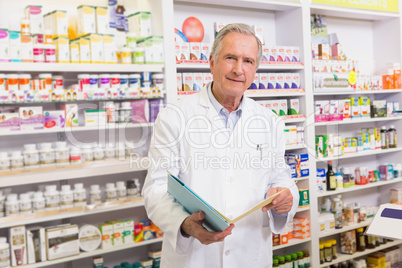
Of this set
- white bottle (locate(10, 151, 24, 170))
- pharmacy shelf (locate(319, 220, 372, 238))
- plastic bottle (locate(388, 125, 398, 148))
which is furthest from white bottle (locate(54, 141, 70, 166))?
plastic bottle (locate(388, 125, 398, 148))

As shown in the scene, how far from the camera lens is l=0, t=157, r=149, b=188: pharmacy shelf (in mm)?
3157

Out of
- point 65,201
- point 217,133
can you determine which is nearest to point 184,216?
point 217,133

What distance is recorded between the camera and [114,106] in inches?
140

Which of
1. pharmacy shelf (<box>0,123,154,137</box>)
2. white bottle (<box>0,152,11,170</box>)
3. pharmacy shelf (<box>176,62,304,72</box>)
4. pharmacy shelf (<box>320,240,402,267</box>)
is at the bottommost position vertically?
pharmacy shelf (<box>320,240,402,267</box>)

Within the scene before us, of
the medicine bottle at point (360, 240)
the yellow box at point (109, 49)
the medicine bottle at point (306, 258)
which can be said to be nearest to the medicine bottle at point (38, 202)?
the yellow box at point (109, 49)

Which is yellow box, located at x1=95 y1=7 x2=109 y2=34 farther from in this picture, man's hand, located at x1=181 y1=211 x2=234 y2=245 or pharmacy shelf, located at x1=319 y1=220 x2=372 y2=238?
pharmacy shelf, located at x1=319 y1=220 x2=372 y2=238

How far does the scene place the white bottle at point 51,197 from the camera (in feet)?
10.9

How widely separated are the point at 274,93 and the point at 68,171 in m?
2.07

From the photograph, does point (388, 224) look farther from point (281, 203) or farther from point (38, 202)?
point (38, 202)

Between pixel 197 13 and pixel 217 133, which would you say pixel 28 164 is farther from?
pixel 197 13

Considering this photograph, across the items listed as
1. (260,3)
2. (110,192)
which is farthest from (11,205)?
(260,3)

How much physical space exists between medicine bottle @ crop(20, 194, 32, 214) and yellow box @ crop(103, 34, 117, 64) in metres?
1.20

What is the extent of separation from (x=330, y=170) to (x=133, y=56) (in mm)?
2545

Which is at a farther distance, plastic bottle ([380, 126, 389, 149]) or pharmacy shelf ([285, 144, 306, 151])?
plastic bottle ([380, 126, 389, 149])
